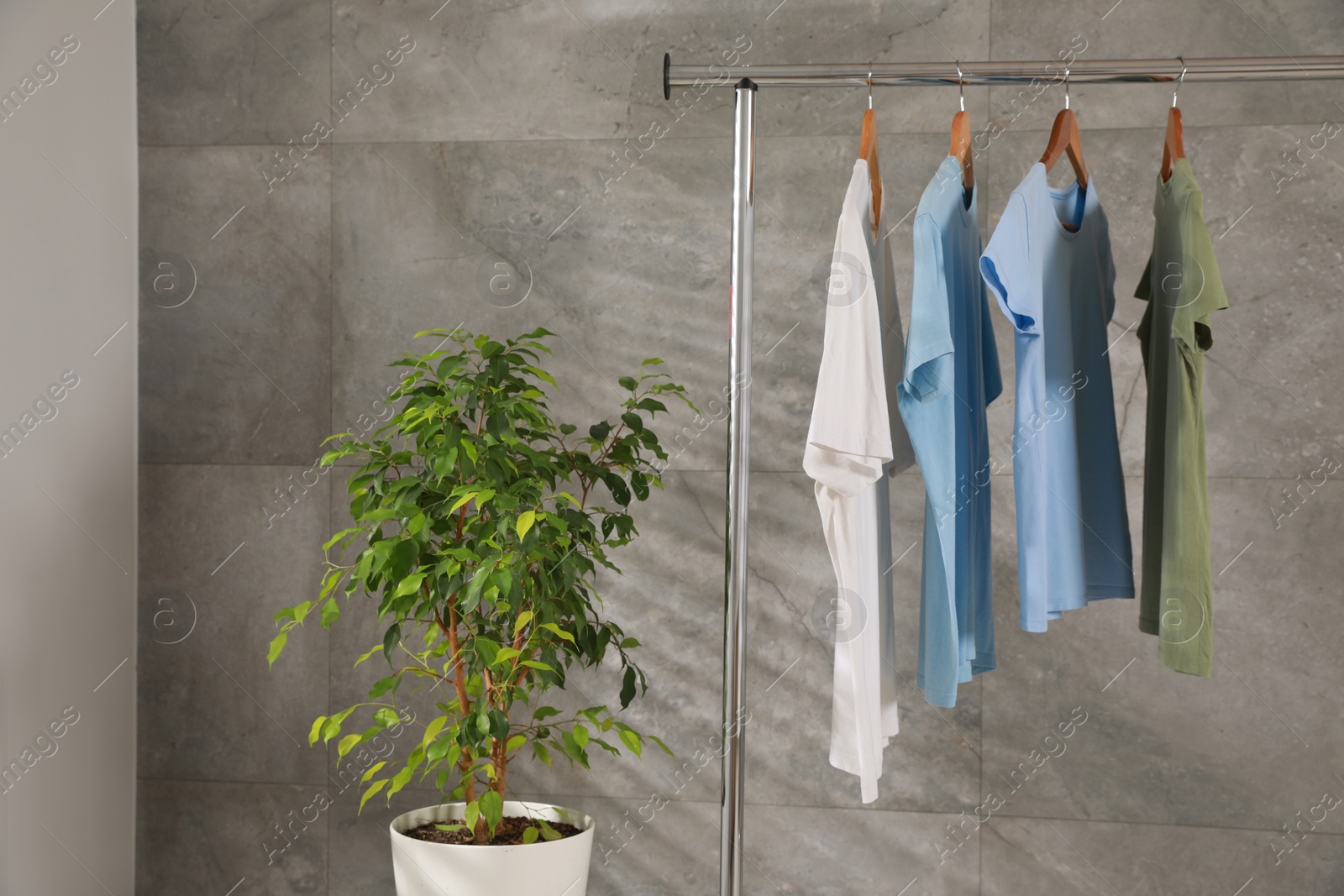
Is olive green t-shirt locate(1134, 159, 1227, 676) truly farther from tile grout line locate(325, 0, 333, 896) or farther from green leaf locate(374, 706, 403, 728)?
tile grout line locate(325, 0, 333, 896)

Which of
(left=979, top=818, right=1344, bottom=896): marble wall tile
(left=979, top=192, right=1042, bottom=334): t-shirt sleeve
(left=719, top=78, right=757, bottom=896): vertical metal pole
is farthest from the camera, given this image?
(left=979, top=818, right=1344, bottom=896): marble wall tile

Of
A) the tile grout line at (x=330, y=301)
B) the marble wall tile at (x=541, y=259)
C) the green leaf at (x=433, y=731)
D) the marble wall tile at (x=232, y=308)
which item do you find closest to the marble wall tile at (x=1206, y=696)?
the marble wall tile at (x=541, y=259)

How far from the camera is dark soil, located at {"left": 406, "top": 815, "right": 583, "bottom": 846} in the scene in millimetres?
1637

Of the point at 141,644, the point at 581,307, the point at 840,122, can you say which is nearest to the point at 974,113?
the point at 840,122

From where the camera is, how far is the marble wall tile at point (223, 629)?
2.11m

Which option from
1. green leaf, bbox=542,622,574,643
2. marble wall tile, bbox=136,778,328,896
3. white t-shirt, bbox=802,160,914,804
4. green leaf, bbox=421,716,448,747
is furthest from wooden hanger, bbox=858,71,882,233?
marble wall tile, bbox=136,778,328,896

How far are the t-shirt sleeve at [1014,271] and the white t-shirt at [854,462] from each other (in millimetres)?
158

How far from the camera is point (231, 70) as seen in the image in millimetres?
2117

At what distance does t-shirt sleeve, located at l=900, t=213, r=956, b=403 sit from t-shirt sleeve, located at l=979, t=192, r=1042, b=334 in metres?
0.06

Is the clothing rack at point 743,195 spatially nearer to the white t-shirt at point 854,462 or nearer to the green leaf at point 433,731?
the white t-shirt at point 854,462

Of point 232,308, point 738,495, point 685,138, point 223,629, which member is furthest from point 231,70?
point 738,495

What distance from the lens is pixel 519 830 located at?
5.51 feet

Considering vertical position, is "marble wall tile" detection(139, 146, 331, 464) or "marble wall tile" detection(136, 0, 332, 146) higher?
"marble wall tile" detection(136, 0, 332, 146)

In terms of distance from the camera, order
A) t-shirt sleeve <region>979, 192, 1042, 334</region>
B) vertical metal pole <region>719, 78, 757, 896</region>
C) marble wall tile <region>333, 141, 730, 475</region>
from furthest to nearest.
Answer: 1. marble wall tile <region>333, 141, 730, 475</region>
2. vertical metal pole <region>719, 78, 757, 896</region>
3. t-shirt sleeve <region>979, 192, 1042, 334</region>
